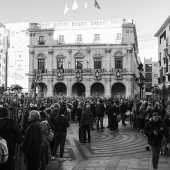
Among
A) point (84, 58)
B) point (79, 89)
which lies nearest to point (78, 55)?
point (84, 58)

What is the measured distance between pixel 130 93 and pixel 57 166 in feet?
138

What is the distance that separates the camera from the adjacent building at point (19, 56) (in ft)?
256

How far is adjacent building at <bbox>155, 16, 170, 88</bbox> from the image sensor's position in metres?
44.2

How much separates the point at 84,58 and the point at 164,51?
500 inches

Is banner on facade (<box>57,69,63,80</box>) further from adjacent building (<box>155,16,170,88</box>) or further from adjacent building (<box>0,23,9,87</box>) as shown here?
adjacent building (<box>0,23,9,87</box>)

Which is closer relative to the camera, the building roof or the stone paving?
the stone paving

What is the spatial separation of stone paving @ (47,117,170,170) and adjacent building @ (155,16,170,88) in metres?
29.3

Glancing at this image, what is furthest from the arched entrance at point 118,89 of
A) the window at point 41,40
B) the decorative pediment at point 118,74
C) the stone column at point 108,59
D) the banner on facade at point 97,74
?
the window at point 41,40

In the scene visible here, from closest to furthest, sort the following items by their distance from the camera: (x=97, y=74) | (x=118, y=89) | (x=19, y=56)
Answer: (x=97, y=74)
(x=118, y=89)
(x=19, y=56)

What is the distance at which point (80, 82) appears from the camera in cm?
5200

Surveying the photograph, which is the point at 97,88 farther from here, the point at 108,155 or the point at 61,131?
the point at 61,131

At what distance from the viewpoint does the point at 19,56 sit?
78750 millimetres

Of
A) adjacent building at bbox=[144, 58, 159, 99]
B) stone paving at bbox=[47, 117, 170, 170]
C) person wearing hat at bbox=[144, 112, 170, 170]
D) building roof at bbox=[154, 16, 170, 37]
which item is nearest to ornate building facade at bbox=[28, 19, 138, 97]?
building roof at bbox=[154, 16, 170, 37]

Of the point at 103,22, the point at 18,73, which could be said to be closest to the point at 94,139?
the point at 103,22
